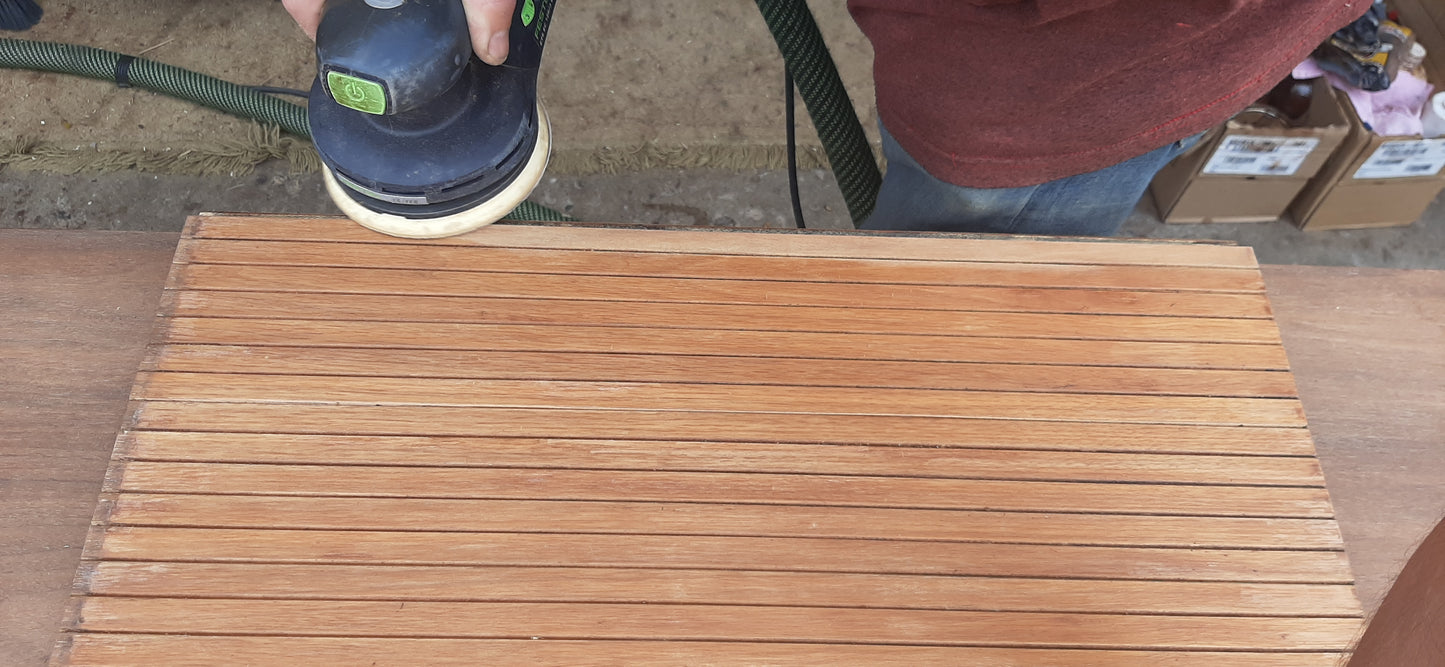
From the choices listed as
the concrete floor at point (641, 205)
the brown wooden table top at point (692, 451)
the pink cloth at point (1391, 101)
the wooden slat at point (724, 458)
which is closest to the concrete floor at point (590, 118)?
the concrete floor at point (641, 205)

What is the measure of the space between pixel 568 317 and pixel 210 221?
48 cm

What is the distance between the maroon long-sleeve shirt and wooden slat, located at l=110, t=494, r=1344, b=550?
0.44 m

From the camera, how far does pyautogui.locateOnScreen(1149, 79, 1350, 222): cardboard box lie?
6.91 ft

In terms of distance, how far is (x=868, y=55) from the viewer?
2.56m

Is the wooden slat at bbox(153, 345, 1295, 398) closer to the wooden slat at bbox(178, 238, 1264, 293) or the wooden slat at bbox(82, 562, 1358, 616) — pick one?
the wooden slat at bbox(178, 238, 1264, 293)

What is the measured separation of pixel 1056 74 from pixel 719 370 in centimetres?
51

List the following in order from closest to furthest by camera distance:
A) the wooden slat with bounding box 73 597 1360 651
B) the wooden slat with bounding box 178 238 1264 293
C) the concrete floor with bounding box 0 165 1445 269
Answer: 1. the wooden slat with bounding box 73 597 1360 651
2. the wooden slat with bounding box 178 238 1264 293
3. the concrete floor with bounding box 0 165 1445 269

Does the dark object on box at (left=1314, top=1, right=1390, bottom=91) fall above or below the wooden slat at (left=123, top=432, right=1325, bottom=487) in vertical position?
above

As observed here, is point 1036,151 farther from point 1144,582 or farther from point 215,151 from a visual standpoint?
point 215,151

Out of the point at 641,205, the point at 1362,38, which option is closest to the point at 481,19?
the point at 641,205

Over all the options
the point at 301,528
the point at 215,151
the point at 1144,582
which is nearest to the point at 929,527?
the point at 1144,582

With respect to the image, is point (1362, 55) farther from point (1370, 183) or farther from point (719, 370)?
point (719, 370)

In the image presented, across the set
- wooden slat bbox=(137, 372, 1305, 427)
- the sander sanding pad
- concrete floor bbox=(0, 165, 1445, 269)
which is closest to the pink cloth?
concrete floor bbox=(0, 165, 1445, 269)

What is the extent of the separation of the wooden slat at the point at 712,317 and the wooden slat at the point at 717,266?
0.05 metres
